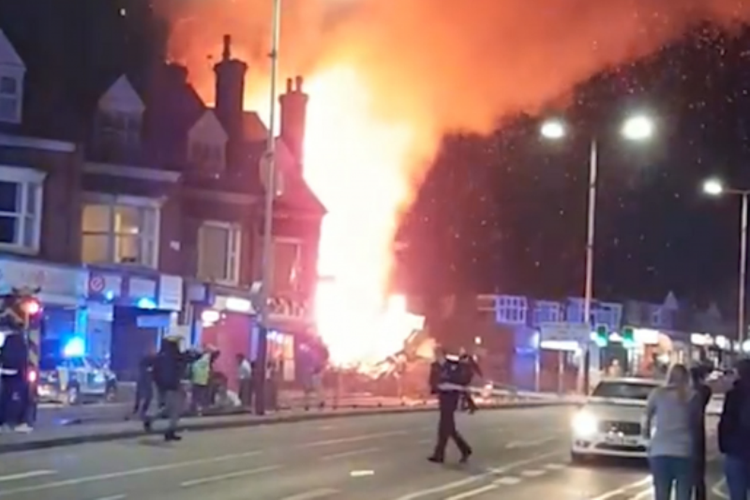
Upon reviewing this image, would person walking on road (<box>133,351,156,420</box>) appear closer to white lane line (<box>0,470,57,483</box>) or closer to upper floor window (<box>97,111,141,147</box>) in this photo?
white lane line (<box>0,470,57,483</box>)

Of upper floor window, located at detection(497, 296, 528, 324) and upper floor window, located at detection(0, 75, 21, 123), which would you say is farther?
upper floor window, located at detection(497, 296, 528, 324)

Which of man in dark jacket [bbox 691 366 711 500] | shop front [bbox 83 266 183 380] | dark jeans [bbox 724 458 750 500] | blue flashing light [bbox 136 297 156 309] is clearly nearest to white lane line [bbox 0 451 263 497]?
man in dark jacket [bbox 691 366 711 500]

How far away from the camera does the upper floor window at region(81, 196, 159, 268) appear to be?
148 feet

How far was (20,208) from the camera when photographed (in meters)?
41.4

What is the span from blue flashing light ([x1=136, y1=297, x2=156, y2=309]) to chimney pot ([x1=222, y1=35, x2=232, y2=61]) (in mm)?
11258

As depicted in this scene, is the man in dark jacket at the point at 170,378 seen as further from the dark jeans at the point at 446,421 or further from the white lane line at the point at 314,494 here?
the white lane line at the point at 314,494

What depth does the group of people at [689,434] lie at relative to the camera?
43.5 feet

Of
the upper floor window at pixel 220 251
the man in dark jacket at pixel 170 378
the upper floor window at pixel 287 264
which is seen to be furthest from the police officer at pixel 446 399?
the upper floor window at pixel 287 264

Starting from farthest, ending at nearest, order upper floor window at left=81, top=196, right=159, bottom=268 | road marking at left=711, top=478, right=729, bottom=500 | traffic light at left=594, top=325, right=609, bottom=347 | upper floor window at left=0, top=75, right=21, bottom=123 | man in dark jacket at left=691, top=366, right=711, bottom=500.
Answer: traffic light at left=594, top=325, right=609, bottom=347 < upper floor window at left=81, top=196, right=159, bottom=268 < upper floor window at left=0, top=75, right=21, bottom=123 < road marking at left=711, top=478, right=729, bottom=500 < man in dark jacket at left=691, top=366, right=711, bottom=500

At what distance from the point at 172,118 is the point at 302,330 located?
882cm

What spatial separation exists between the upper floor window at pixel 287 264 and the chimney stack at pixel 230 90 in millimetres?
4102

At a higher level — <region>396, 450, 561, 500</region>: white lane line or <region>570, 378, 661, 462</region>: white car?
<region>570, 378, 661, 462</region>: white car

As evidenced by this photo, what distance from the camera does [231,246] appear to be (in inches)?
2007

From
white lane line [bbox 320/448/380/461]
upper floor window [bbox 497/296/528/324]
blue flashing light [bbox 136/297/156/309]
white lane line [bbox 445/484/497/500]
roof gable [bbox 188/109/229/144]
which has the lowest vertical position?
white lane line [bbox 445/484/497/500]
